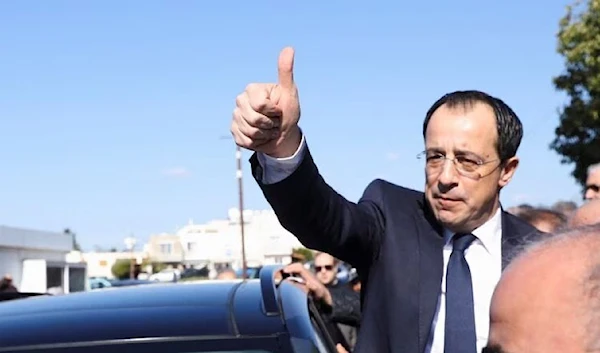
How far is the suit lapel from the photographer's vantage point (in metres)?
2.70

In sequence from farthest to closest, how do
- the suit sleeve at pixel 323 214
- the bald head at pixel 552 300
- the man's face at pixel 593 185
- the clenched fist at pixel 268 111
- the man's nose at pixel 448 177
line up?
the man's face at pixel 593 185, the man's nose at pixel 448 177, the suit sleeve at pixel 323 214, the clenched fist at pixel 268 111, the bald head at pixel 552 300

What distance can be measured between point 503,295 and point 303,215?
1091 mm

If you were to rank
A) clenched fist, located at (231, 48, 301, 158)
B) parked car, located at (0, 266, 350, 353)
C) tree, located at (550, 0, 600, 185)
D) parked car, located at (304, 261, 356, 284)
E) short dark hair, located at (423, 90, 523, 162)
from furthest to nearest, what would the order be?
1. tree, located at (550, 0, 600, 185)
2. parked car, located at (304, 261, 356, 284)
3. short dark hair, located at (423, 90, 523, 162)
4. parked car, located at (0, 266, 350, 353)
5. clenched fist, located at (231, 48, 301, 158)

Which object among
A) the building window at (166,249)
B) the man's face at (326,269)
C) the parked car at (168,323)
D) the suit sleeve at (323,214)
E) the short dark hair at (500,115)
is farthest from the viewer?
the building window at (166,249)

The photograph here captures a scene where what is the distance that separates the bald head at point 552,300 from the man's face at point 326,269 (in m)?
6.14

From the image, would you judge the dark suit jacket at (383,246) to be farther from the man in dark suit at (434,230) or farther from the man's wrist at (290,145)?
the man's wrist at (290,145)

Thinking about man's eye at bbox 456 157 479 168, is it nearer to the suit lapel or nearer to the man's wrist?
the suit lapel

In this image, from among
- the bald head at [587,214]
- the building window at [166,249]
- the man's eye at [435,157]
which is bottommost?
the building window at [166,249]

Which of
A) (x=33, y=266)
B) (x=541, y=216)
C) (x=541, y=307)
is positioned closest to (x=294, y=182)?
(x=541, y=307)

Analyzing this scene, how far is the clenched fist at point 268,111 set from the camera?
221 cm

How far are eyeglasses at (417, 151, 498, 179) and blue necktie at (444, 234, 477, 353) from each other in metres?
0.21

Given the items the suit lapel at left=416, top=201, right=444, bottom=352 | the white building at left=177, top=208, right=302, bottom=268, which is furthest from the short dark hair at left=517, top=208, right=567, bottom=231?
the white building at left=177, top=208, right=302, bottom=268

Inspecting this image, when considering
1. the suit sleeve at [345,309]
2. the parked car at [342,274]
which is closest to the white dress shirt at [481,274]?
the suit sleeve at [345,309]

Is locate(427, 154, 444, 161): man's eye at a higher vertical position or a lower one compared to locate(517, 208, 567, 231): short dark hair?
higher
